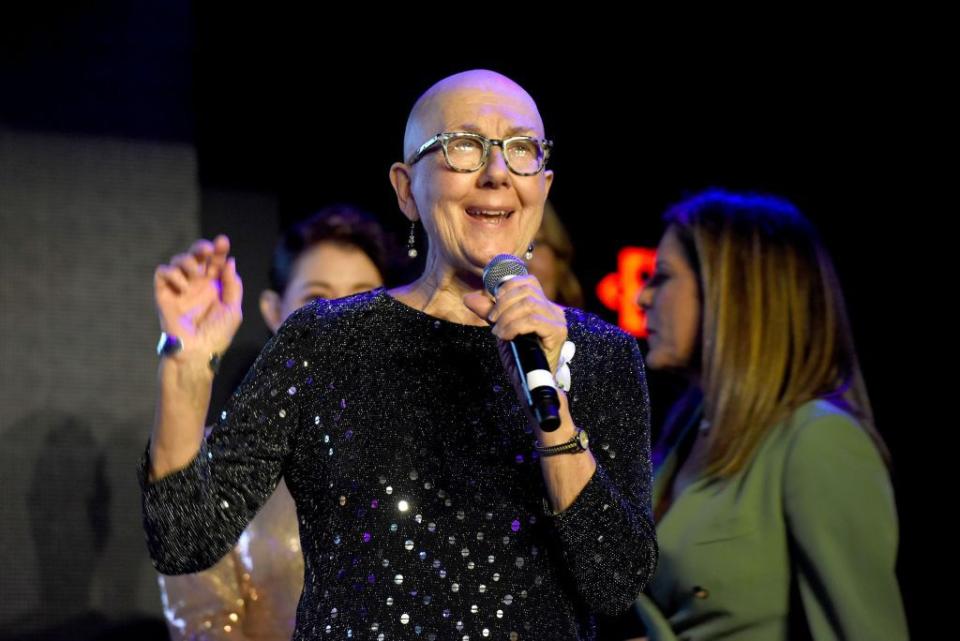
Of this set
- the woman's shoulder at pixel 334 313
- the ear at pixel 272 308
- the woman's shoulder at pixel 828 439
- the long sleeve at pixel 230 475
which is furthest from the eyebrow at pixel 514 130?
the ear at pixel 272 308

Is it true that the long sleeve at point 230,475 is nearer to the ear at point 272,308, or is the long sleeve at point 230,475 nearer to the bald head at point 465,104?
the bald head at point 465,104

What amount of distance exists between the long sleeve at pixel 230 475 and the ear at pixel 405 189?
270mm

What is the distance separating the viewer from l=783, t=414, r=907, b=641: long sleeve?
2203 mm

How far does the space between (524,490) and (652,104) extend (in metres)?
2.95

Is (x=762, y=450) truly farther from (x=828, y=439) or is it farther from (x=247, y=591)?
(x=247, y=591)

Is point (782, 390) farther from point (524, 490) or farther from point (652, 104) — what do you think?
point (652, 104)

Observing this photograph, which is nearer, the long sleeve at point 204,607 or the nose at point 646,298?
the long sleeve at point 204,607

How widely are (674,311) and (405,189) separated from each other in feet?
3.84

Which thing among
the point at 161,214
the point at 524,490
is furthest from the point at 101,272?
the point at 524,490

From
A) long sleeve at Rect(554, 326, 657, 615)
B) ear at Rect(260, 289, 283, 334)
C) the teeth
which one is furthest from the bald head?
ear at Rect(260, 289, 283, 334)

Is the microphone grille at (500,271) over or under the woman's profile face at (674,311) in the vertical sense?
over

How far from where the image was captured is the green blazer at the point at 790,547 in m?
2.22

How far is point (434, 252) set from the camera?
166cm

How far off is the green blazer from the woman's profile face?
1.17ft
